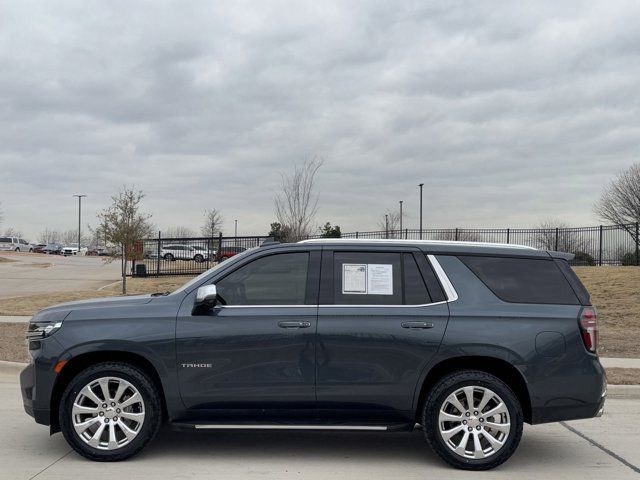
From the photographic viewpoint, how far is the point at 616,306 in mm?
16469

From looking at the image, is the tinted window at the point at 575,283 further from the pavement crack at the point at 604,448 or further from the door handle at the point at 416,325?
the pavement crack at the point at 604,448

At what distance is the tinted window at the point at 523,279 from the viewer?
18.4ft

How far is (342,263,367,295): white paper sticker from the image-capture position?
557 cm

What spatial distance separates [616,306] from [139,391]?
14090mm

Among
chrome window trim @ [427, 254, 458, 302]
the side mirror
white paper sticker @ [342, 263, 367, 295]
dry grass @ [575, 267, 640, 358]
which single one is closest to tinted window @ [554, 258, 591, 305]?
chrome window trim @ [427, 254, 458, 302]

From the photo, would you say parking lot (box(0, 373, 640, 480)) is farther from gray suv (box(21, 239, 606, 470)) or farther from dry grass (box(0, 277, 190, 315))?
dry grass (box(0, 277, 190, 315))

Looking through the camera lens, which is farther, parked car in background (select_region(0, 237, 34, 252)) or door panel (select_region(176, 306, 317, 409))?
→ parked car in background (select_region(0, 237, 34, 252))

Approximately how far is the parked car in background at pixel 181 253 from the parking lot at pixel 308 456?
2354 centimetres

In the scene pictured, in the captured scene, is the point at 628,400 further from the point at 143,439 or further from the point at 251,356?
the point at 143,439

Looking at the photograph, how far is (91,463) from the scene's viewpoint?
17.8 ft

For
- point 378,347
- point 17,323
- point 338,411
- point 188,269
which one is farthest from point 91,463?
point 188,269

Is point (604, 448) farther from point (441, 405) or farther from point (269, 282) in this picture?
point (269, 282)

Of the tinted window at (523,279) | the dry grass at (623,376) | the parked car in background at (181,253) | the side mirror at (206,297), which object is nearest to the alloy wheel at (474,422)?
the tinted window at (523,279)

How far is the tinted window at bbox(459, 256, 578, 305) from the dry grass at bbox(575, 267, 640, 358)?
21.1ft
